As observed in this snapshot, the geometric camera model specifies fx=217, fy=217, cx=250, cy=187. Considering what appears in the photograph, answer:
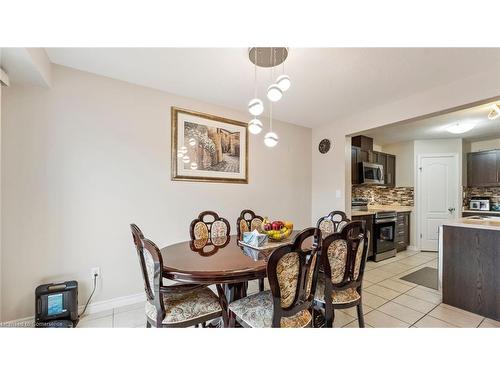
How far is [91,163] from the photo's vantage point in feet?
6.98

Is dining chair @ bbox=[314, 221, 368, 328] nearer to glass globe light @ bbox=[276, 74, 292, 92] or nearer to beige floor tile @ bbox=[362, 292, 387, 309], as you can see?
beige floor tile @ bbox=[362, 292, 387, 309]

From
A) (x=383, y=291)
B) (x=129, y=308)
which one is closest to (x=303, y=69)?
(x=383, y=291)

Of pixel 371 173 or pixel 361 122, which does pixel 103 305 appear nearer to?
pixel 361 122

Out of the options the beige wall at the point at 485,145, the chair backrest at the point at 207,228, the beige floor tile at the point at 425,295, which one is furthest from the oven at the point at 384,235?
the chair backrest at the point at 207,228

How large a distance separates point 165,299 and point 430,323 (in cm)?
232

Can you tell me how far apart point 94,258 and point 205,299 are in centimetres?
139

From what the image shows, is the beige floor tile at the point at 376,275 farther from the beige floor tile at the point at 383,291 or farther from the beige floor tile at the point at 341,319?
the beige floor tile at the point at 341,319

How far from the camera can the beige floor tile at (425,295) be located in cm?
243

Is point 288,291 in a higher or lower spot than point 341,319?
higher

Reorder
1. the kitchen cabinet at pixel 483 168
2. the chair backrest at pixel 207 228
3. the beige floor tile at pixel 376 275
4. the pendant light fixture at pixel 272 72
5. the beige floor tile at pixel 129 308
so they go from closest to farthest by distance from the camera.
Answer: the pendant light fixture at pixel 272 72 < the beige floor tile at pixel 129 308 < the chair backrest at pixel 207 228 < the beige floor tile at pixel 376 275 < the kitchen cabinet at pixel 483 168

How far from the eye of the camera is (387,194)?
204 inches

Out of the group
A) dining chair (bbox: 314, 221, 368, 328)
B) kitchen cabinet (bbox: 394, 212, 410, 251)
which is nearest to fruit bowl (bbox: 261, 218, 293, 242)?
dining chair (bbox: 314, 221, 368, 328)

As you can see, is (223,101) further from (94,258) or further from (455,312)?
Result: (455,312)

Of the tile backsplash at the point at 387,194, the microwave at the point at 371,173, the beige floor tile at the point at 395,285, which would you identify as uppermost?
the microwave at the point at 371,173
